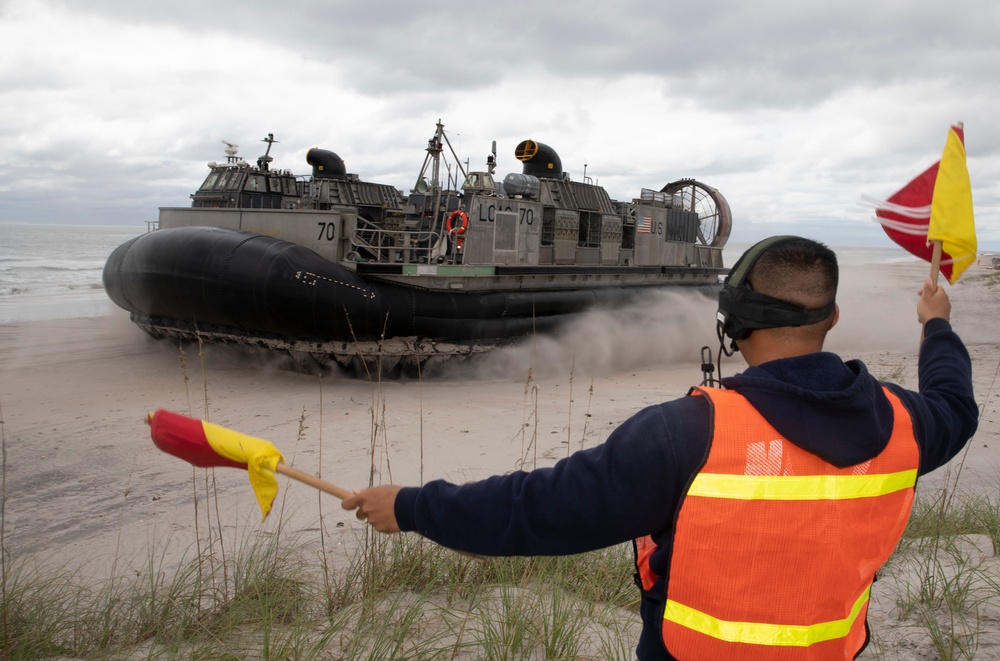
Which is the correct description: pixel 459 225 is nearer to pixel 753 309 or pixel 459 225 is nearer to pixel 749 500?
pixel 753 309

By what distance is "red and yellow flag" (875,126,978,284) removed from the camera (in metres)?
1.91

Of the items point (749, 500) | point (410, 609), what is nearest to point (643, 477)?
point (749, 500)

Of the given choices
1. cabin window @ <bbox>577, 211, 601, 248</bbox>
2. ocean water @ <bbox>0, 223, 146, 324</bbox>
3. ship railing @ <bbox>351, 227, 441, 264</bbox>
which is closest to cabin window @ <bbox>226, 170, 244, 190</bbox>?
ship railing @ <bbox>351, 227, 441, 264</bbox>

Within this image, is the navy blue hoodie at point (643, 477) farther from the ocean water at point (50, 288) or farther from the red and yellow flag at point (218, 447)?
the ocean water at point (50, 288)

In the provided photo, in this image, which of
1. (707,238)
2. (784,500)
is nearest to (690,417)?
(784,500)

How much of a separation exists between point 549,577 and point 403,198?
1045 centimetres

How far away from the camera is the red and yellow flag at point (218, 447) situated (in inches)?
66.5

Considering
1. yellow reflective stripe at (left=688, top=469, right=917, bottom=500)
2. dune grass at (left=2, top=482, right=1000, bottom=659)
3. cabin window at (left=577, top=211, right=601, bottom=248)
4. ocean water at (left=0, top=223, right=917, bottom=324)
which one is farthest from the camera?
ocean water at (left=0, top=223, right=917, bottom=324)

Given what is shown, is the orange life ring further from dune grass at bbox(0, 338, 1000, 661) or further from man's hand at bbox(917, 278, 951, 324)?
man's hand at bbox(917, 278, 951, 324)

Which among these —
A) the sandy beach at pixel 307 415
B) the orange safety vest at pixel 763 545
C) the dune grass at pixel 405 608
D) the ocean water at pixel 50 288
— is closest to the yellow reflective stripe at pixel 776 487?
the orange safety vest at pixel 763 545

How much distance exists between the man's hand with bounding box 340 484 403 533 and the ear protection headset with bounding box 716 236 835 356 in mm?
674

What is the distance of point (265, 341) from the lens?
26.6 feet

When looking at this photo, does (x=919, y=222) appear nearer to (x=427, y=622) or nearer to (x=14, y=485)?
(x=427, y=622)

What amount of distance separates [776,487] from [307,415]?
5.92m
